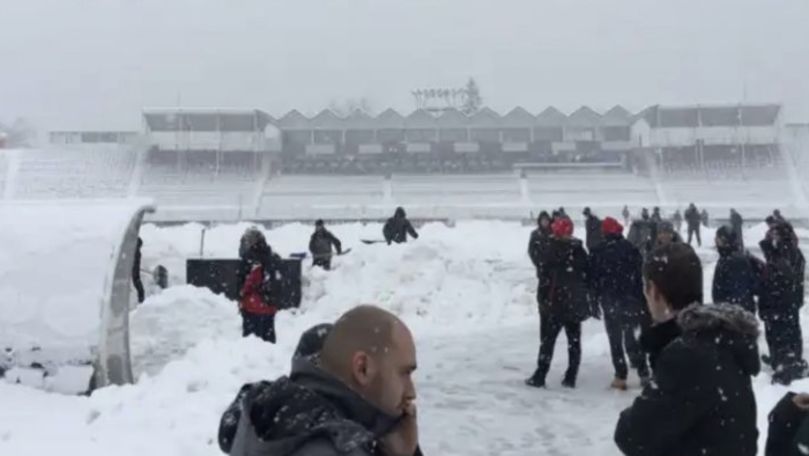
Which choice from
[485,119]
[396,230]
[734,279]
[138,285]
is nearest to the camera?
[734,279]

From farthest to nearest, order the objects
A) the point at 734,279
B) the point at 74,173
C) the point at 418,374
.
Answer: the point at 74,173 < the point at 418,374 < the point at 734,279

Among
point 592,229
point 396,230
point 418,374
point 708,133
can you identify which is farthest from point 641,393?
point 708,133

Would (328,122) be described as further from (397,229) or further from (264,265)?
(264,265)

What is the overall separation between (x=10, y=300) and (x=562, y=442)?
4.91 metres

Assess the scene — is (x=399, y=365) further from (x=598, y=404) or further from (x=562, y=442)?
(x=598, y=404)

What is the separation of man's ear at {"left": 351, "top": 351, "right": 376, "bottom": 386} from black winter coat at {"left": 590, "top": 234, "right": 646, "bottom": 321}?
23.6ft

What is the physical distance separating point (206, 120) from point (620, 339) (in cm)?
6727

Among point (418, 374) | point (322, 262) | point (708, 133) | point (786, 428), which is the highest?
point (708, 133)

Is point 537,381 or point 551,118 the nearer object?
point 537,381

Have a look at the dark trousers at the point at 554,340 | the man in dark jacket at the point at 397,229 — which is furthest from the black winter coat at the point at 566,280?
the man in dark jacket at the point at 397,229

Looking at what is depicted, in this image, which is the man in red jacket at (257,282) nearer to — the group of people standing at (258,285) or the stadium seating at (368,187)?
the group of people standing at (258,285)

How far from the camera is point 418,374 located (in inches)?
419

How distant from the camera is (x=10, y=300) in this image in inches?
327

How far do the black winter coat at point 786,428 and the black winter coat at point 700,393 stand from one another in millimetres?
97
